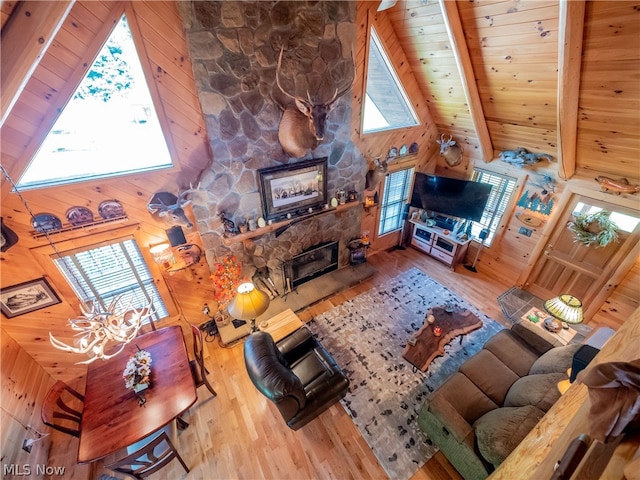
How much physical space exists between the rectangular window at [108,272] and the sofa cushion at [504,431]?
359cm

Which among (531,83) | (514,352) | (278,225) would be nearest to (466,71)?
(531,83)

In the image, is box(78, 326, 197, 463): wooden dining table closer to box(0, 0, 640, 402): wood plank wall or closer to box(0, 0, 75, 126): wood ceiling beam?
box(0, 0, 640, 402): wood plank wall

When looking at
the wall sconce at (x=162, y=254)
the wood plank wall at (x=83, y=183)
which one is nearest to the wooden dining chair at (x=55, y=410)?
the wood plank wall at (x=83, y=183)

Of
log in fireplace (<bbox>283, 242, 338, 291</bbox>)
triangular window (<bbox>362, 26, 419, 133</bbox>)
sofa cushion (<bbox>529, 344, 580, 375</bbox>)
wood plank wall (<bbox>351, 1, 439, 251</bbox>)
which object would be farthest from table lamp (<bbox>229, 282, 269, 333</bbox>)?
triangular window (<bbox>362, 26, 419, 133</bbox>)

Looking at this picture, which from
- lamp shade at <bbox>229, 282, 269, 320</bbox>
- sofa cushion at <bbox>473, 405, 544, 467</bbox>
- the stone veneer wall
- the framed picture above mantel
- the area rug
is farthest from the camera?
the framed picture above mantel

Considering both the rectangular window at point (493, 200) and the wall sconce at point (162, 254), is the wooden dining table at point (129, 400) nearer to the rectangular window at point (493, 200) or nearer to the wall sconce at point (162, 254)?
the wall sconce at point (162, 254)

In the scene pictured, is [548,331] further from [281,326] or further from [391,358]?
[281,326]

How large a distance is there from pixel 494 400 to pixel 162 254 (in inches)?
167

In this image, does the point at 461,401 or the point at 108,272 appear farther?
the point at 108,272

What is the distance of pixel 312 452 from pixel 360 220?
3.73 meters

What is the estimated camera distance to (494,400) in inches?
112

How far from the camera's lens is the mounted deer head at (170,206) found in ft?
10.3

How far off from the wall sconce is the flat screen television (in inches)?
184

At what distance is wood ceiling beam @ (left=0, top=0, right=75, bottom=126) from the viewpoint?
1.45 m
